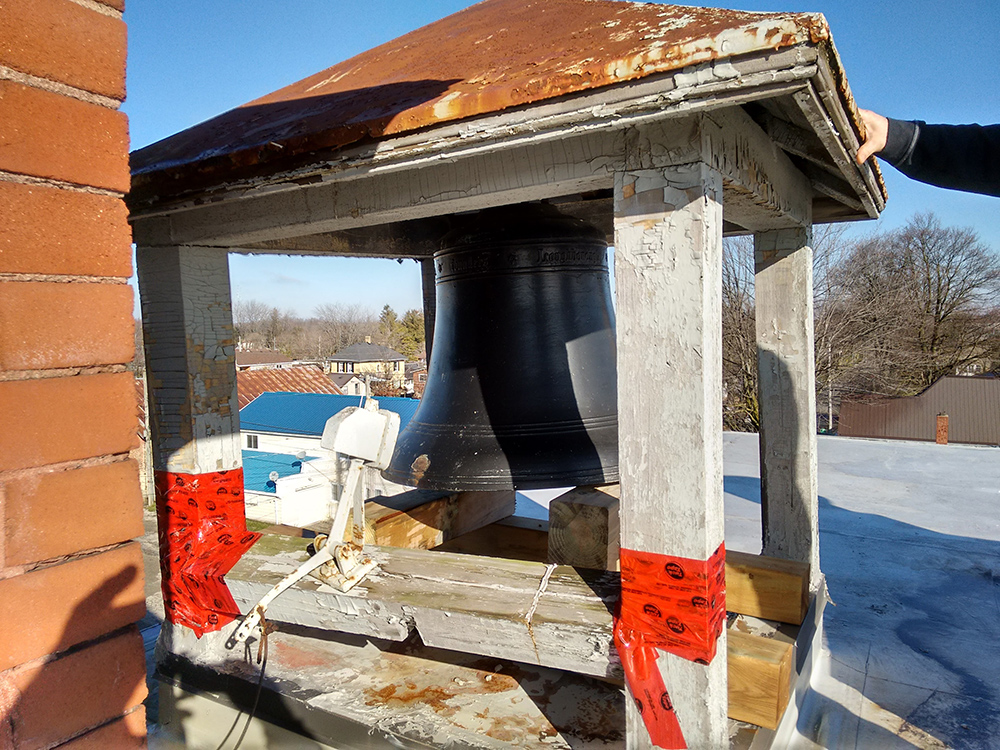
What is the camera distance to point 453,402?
3.08 meters

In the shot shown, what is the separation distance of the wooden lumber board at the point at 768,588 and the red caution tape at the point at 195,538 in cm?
213

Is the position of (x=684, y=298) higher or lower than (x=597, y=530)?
higher

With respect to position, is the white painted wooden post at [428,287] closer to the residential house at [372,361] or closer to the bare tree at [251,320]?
the residential house at [372,361]

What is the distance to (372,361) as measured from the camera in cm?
4622

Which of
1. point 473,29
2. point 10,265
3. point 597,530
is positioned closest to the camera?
point 10,265

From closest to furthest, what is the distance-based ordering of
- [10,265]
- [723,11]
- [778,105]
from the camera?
[10,265], [723,11], [778,105]

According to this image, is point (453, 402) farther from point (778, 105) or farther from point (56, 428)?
point (56, 428)

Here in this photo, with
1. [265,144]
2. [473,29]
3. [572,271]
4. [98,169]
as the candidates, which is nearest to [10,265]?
[98,169]

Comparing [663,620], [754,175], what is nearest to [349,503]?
[663,620]

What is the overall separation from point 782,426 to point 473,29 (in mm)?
2195

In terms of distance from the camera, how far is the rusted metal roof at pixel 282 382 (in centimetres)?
2341

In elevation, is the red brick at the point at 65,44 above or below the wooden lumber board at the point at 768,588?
above

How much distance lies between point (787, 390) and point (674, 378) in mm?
1575

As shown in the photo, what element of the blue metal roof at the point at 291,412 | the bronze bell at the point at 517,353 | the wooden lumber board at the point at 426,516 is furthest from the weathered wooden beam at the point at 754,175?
the blue metal roof at the point at 291,412
